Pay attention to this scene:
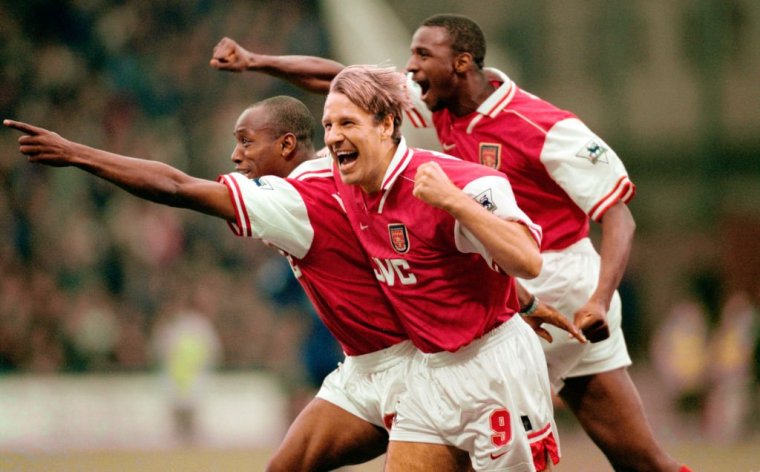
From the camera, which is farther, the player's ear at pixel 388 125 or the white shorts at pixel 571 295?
the white shorts at pixel 571 295

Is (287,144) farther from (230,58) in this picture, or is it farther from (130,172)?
(130,172)

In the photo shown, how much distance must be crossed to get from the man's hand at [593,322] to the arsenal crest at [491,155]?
94cm

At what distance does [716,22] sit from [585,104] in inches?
79.5

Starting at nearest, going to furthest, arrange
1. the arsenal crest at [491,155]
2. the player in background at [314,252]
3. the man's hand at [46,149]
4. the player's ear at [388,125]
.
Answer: the man's hand at [46,149], the player in background at [314,252], the player's ear at [388,125], the arsenal crest at [491,155]

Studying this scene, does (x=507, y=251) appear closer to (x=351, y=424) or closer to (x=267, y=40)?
(x=351, y=424)

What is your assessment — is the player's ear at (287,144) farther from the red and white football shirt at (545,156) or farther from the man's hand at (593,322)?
the man's hand at (593,322)

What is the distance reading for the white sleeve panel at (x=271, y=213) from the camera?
444cm

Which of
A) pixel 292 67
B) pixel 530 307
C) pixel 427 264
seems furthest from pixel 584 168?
pixel 292 67

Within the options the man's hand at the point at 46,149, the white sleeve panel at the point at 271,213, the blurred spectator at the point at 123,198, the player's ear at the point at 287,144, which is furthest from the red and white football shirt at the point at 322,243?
the blurred spectator at the point at 123,198

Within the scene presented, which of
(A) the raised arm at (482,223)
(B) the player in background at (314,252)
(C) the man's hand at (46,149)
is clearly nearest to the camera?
(A) the raised arm at (482,223)

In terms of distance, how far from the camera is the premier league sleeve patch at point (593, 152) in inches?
205

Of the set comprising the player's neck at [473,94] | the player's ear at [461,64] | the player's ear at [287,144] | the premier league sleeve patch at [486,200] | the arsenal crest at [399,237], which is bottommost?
the arsenal crest at [399,237]

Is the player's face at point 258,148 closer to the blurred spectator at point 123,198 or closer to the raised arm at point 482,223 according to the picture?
the raised arm at point 482,223

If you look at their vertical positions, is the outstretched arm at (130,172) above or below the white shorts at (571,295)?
above
